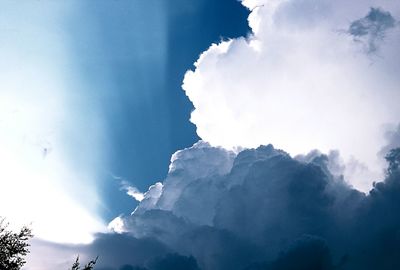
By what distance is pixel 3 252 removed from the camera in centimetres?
5591

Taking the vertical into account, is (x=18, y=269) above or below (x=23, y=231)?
below

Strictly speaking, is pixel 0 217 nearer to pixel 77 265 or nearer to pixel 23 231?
pixel 23 231

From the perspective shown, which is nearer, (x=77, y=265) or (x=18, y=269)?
(x=18, y=269)

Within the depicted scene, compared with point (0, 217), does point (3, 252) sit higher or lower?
lower

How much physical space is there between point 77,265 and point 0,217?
12.9 meters

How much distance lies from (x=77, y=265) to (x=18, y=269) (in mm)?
8665

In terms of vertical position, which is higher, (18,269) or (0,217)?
(0,217)

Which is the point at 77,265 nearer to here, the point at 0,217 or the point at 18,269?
the point at 18,269

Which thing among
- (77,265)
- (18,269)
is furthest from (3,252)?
(77,265)

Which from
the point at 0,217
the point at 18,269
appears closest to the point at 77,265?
the point at 18,269

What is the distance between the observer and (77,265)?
6222 centimetres

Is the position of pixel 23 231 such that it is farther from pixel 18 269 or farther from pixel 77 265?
pixel 77 265

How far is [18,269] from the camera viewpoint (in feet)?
184

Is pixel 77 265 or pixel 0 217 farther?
pixel 77 265
